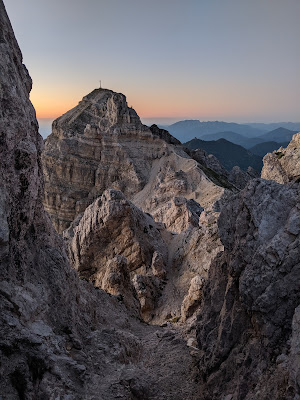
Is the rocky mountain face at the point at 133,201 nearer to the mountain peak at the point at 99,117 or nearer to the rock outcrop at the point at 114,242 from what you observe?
the rock outcrop at the point at 114,242

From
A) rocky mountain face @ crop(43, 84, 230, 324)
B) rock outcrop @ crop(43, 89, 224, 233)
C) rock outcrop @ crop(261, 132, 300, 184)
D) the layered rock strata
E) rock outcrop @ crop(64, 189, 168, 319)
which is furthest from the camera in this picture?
rock outcrop @ crop(43, 89, 224, 233)

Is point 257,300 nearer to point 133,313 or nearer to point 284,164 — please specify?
point 133,313

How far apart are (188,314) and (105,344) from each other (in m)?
8.88

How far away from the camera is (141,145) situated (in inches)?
3027

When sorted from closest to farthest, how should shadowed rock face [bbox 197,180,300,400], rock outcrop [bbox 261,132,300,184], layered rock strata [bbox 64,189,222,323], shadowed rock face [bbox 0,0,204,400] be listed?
1. shadowed rock face [bbox 197,180,300,400]
2. shadowed rock face [bbox 0,0,204,400]
3. layered rock strata [bbox 64,189,222,323]
4. rock outcrop [bbox 261,132,300,184]

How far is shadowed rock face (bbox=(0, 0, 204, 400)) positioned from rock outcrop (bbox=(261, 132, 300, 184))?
24.3m

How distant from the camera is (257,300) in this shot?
1016 centimetres

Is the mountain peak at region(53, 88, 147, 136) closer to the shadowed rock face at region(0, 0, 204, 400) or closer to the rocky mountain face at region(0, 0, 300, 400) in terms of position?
the rocky mountain face at region(0, 0, 300, 400)

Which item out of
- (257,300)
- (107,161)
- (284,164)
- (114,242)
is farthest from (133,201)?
(257,300)

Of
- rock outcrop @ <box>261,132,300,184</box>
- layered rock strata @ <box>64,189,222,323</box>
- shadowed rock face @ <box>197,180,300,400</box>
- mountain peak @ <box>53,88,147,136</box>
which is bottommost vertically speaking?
layered rock strata @ <box>64,189,222,323</box>

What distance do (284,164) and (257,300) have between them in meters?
30.4

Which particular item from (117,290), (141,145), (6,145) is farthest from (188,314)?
(141,145)

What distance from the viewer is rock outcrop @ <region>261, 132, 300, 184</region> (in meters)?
34.2

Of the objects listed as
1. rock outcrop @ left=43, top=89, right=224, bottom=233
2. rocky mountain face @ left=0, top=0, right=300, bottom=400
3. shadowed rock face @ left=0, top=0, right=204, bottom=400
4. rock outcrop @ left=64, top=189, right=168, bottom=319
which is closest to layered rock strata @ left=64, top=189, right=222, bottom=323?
rock outcrop @ left=64, top=189, right=168, bottom=319
